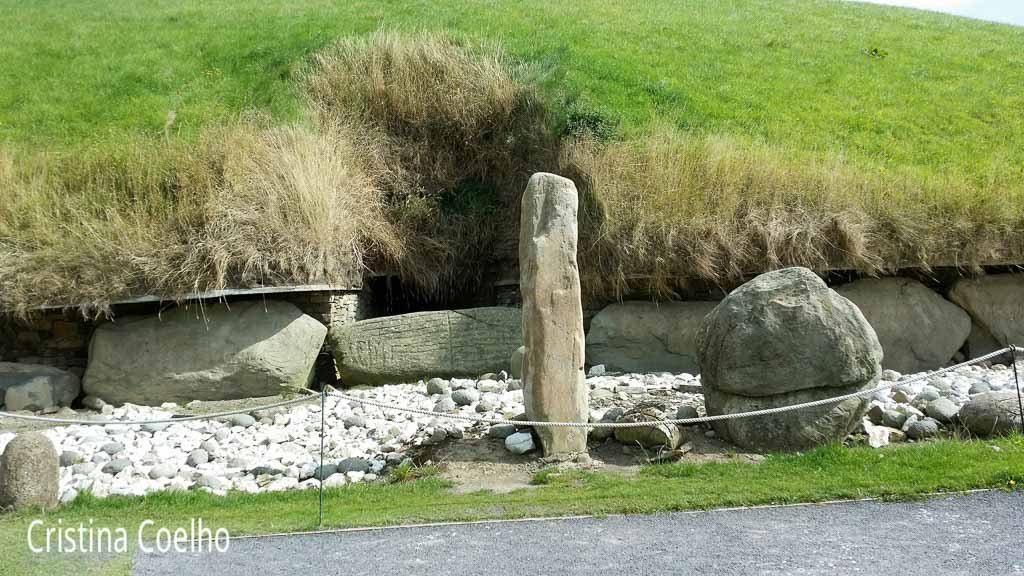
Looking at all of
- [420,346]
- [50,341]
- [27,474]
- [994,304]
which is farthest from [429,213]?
[994,304]

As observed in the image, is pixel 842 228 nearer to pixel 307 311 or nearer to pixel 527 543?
pixel 307 311

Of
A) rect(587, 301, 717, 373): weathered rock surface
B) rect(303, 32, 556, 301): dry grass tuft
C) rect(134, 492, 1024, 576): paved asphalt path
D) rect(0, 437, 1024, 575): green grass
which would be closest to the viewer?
rect(134, 492, 1024, 576): paved asphalt path

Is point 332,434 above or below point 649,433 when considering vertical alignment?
below

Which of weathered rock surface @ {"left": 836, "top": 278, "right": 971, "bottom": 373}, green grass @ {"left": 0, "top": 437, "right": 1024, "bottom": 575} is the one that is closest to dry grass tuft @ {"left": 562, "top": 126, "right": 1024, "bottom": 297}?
weathered rock surface @ {"left": 836, "top": 278, "right": 971, "bottom": 373}

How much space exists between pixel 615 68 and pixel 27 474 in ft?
44.7

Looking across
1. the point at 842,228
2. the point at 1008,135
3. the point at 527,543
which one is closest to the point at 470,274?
the point at 842,228

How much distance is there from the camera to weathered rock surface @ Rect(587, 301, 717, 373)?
1115cm

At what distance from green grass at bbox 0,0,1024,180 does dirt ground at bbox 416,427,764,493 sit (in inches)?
312

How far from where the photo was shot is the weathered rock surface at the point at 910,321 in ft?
37.0

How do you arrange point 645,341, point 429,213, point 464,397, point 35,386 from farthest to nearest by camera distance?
point 429,213, point 645,341, point 35,386, point 464,397

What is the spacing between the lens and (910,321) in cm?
1141

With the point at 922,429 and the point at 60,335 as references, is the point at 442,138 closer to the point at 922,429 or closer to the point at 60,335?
the point at 60,335

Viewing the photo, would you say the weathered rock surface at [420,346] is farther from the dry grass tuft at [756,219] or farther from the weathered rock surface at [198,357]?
the dry grass tuft at [756,219]

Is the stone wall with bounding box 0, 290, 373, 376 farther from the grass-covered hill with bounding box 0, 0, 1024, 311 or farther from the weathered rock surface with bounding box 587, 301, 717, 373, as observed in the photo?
the weathered rock surface with bounding box 587, 301, 717, 373
